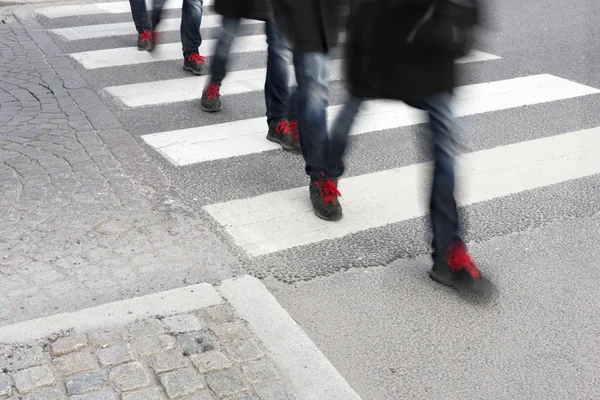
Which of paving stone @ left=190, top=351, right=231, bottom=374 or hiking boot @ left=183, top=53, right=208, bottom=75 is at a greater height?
paving stone @ left=190, top=351, right=231, bottom=374

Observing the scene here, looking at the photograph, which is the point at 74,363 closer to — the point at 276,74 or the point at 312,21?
the point at 312,21

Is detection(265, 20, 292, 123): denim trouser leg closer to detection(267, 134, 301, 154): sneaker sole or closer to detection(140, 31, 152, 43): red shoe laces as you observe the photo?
detection(267, 134, 301, 154): sneaker sole

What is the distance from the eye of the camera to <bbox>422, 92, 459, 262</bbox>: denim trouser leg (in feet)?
11.7

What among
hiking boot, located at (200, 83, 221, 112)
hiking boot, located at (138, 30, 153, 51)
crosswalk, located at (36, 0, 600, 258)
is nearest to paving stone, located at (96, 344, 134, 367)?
crosswalk, located at (36, 0, 600, 258)

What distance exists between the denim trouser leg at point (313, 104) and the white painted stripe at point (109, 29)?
4.69 metres

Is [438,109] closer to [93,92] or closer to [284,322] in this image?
[284,322]

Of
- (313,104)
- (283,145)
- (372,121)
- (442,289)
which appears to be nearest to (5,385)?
(442,289)

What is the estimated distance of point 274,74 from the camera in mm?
5312

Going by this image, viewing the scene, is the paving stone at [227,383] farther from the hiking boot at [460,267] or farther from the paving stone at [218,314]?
the hiking boot at [460,267]

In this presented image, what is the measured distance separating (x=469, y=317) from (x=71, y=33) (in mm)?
→ 6738

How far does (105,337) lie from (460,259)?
5.17ft

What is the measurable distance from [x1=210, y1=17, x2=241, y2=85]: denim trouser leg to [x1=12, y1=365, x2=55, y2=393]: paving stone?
9.81ft

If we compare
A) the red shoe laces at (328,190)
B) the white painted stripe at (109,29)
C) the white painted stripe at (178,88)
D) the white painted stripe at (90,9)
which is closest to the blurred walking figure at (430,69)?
the red shoe laces at (328,190)

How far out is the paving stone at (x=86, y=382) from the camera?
299 centimetres
